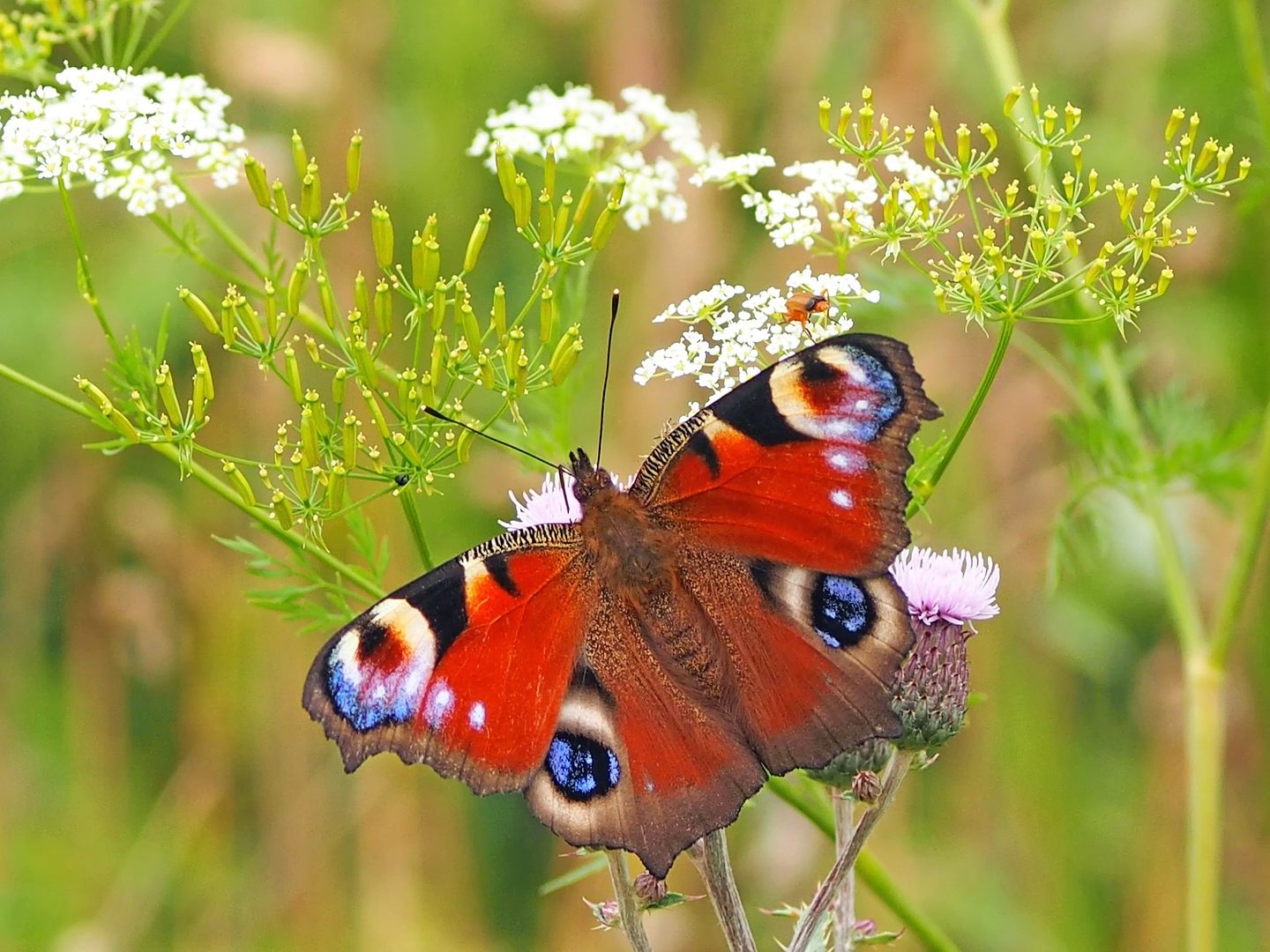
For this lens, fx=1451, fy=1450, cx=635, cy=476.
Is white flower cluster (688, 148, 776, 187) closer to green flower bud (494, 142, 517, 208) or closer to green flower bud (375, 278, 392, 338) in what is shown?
green flower bud (494, 142, 517, 208)

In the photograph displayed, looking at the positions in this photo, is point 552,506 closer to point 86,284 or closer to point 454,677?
point 454,677

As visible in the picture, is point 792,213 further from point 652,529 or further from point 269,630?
point 269,630

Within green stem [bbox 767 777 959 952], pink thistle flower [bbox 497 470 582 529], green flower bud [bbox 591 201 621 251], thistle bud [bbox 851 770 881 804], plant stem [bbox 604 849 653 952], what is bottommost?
plant stem [bbox 604 849 653 952]

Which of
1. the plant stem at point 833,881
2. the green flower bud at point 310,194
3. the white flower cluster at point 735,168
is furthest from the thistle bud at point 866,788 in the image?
the green flower bud at point 310,194

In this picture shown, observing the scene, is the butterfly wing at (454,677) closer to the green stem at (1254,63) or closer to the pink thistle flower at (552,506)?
the pink thistle flower at (552,506)

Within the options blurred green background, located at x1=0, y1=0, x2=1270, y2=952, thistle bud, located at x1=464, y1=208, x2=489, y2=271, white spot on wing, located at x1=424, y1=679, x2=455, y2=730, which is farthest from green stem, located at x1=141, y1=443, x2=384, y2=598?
blurred green background, located at x1=0, y1=0, x2=1270, y2=952

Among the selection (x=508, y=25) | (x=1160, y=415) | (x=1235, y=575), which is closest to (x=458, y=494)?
(x=508, y=25)

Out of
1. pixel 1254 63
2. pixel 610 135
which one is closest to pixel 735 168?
pixel 610 135
